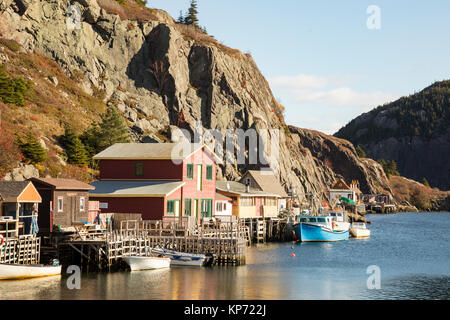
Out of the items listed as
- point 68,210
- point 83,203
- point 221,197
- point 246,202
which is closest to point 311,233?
point 246,202

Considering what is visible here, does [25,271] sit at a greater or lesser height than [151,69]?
lesser

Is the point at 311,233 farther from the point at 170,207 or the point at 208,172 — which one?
the point at 170,207

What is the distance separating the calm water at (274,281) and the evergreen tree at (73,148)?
3174 cm

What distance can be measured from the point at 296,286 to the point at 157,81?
83.0 meters

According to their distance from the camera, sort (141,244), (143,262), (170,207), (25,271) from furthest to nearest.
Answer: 1. (170,207)
2. (141,244)
3. (143,262)
4. (25,271)

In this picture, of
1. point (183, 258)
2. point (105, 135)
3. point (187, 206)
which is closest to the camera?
point (183, 258)

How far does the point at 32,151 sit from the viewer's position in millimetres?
69188

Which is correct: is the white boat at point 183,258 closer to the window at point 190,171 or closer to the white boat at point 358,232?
the window at point 190,171

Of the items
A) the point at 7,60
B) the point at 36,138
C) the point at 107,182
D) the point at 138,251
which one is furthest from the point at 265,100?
the point at 138,251

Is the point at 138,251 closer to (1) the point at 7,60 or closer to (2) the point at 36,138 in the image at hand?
(2) the point at 36,138

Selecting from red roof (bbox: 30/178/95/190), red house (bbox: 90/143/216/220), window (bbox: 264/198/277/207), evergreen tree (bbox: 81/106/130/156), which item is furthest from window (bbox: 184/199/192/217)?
evergreen tree (bbox: 81/106/130/156)

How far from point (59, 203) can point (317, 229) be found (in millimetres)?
37006

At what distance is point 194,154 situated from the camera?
6016 cm

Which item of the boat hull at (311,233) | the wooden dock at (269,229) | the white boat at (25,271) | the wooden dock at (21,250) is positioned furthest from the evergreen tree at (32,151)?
the white boat at (25,271)
